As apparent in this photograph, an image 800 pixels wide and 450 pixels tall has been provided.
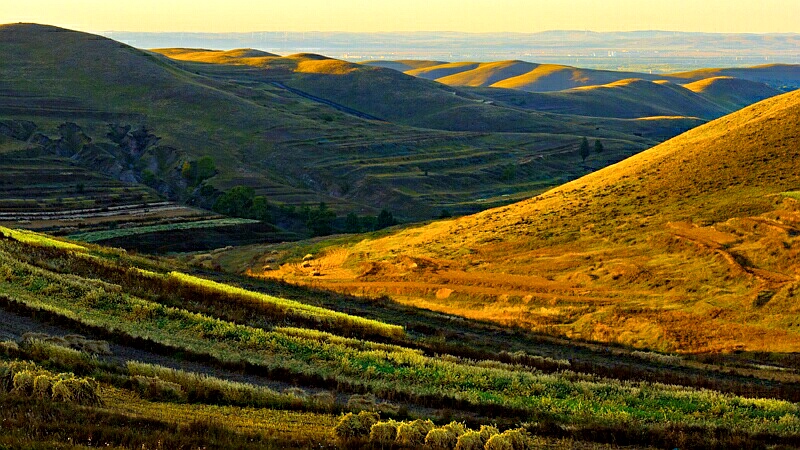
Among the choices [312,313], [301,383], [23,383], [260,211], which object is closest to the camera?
[23,383]

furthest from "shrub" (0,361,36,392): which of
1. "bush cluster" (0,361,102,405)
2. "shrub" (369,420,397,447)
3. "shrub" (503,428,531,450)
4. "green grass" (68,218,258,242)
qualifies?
"green grass" (68,218,258,242)

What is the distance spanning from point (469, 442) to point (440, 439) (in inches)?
26.7

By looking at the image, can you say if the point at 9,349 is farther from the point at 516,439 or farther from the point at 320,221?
the point at 320,221

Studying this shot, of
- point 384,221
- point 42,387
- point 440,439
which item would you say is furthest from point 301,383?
point 384,221

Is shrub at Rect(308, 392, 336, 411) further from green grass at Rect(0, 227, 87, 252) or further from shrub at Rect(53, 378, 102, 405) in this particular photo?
green grass at Rect(0, 227, 87, 252)

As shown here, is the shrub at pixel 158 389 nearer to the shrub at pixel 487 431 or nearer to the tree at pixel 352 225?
the shrub at pixel 487 431

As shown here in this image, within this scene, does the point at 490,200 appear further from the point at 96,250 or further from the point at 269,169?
the point at 96,250

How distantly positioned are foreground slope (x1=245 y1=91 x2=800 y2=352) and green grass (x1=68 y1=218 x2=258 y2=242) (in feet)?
93.4

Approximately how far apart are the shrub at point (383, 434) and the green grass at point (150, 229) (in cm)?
8407

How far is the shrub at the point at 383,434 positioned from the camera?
61.5 feet

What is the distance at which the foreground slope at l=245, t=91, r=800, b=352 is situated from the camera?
170ft

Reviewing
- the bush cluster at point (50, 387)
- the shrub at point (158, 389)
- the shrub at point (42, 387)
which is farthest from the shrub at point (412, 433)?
the shrub at point (42, 387)

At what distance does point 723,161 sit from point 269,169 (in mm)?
124033

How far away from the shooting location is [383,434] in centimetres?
1903
